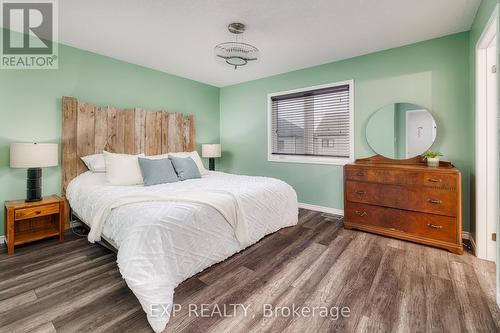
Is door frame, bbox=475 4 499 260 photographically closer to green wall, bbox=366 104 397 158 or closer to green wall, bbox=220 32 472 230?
green wall, bbox=220 32 472 230

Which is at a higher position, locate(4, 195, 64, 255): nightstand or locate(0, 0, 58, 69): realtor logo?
locate(0, 0, 58, 69): realtor logo

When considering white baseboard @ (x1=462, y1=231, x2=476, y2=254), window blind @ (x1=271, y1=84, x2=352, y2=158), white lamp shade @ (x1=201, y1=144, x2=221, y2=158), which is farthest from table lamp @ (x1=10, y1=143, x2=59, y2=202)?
white baseboard @ (x1=462, y1=231, x2=476, y2=254)

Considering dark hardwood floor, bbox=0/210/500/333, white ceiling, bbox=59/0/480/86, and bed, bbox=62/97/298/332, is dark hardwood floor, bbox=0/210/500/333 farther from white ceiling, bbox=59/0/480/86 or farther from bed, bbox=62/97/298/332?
white ceiling, bbox=59/0/480/86

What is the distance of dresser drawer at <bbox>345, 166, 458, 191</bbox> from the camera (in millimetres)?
2457

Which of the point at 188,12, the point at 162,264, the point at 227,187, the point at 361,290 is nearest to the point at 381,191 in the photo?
the point at 361,290

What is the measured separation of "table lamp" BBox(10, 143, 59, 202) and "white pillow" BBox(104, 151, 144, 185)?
54 cm

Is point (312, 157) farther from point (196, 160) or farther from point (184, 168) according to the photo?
point (184, 168)

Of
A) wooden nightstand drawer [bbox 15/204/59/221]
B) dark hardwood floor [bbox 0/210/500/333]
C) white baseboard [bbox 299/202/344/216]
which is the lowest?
dark hardwood floor [bbox 0/210/500/333]

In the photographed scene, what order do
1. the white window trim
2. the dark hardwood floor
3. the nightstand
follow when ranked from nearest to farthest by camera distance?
the dark hardwood floor < the nightstand < the white window trim

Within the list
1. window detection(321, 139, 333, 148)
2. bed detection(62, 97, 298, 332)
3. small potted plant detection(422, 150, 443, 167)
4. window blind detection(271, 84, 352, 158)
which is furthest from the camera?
window detection(321, 139, 333, 148)

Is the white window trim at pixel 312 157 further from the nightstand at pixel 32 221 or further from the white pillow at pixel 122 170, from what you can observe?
the nightstand at pixel 32 221

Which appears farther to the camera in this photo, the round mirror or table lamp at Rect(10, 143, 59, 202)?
the round mirror

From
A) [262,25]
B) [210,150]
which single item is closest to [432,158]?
[262,25]

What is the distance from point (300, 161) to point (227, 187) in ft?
6.08
